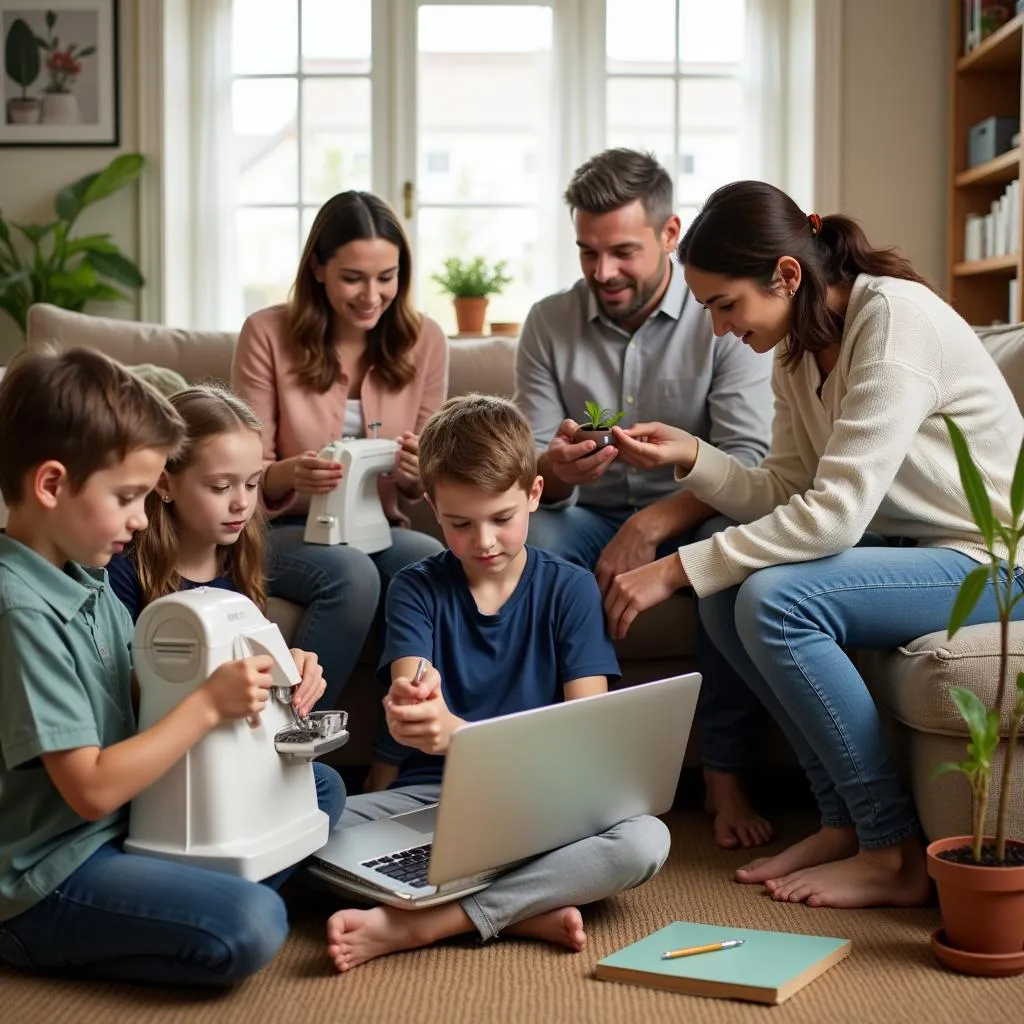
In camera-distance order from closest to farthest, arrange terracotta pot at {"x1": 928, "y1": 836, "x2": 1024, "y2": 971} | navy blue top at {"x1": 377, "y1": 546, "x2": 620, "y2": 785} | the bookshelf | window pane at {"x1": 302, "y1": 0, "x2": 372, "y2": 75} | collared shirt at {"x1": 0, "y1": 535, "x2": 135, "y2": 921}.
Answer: collared shirt at {"x1": 0, "y1": 535, "x2": 135, "y2": 921} < terracotta pot at {"x1": 928, "y1": 836, "x2": 1024, "y2": 971} < navy blue top at {"x1": 377, "y1": 546, "x2": 620, "y2": 785} < the bookshelf < window pane at {"x1": 302, "y1": 0, "x2": 372, "y2": 75}

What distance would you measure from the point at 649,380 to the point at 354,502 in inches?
24.4

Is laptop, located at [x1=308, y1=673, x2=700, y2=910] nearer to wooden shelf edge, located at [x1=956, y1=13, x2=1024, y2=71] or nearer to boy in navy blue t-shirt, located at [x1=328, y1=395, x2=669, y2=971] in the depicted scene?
boy in navy blue t-shirt, located at [x1=328, y1=395, x2=669, y2=971]

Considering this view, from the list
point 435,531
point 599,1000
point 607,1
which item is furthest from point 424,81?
point 599,1000

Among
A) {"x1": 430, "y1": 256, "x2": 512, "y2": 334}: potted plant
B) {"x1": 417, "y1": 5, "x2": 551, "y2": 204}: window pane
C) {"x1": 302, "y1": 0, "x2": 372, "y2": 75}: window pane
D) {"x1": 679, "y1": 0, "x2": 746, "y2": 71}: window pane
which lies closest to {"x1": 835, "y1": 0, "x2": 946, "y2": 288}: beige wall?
{"x1": 679, "y1": 0, "x2": 746, "y2": 71}: window pane

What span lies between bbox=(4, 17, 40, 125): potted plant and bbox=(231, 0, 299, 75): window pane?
0.62m

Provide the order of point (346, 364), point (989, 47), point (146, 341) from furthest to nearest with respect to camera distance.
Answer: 1. point (989, 47)
2. point (146, 341)
3. point (346, 364)

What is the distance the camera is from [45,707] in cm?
153

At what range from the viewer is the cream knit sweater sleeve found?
6.34 ft

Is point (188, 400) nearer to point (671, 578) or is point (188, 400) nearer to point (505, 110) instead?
point (671, 578)

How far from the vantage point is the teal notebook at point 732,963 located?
162 cm

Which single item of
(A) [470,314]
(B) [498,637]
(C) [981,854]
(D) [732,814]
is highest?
(A) [470,314]

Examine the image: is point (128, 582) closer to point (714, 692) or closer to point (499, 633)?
point (499, 633)

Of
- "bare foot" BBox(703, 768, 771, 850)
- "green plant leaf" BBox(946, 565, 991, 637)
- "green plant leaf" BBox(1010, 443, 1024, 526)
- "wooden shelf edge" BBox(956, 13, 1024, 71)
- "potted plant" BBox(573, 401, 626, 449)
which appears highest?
"wooden shelf edge" BBox(956, 13, 1024, 71)

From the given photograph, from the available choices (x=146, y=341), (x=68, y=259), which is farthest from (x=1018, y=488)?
(x=68, y=259)
